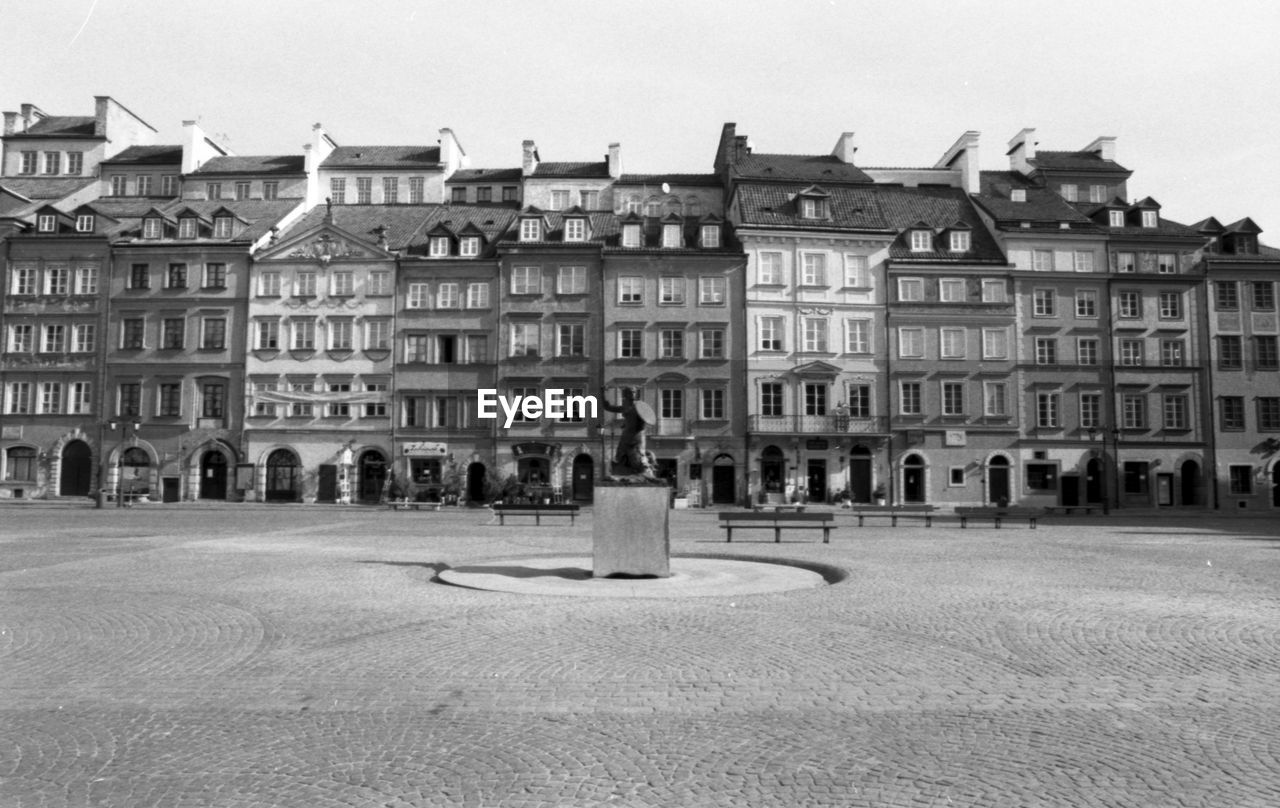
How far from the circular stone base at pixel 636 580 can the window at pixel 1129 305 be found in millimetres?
42323

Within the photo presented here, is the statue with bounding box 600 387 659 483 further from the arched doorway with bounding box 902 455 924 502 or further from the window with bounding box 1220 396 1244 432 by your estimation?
the window with bounding box 1220 396 1244 432

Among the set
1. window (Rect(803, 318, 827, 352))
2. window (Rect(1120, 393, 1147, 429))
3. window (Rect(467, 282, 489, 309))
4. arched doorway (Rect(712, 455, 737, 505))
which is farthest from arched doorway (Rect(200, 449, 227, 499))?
window (Rect(1120, 393, 1147, 429))

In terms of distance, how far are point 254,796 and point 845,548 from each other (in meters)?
18.5

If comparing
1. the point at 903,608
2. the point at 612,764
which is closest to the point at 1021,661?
the point at 903,608

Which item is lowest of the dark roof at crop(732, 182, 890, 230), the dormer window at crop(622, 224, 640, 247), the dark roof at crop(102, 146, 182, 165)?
the dormer window at crop(622, 224, 640, 247)

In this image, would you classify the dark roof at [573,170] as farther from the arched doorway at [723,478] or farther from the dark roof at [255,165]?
the arched doorway at [723,478]

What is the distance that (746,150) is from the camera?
5947cm

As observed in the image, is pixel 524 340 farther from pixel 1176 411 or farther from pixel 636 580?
pixel 636 580

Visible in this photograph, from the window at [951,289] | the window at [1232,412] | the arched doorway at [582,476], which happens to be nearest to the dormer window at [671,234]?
the arched doorway at [582,476]

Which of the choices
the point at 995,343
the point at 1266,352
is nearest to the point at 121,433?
the point at 995,343

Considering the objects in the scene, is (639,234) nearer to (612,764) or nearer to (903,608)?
(903,608)

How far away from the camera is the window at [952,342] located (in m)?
52.7

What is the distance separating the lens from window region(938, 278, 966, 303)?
52938 mm

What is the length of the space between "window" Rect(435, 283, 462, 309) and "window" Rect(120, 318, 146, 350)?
51.0 ft
